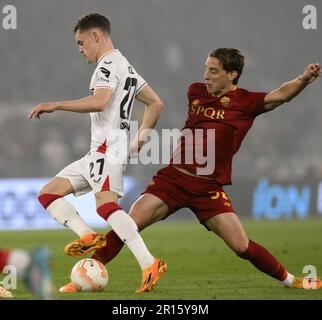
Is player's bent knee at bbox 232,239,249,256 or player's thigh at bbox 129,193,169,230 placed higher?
player's thigh at bbox 129,193,169,230

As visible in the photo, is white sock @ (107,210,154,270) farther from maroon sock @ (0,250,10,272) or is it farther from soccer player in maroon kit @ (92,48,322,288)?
maroon sock @ (0,250,10,272)

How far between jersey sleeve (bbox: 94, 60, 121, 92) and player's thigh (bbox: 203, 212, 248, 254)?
1.36m

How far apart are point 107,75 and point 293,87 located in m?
1.47

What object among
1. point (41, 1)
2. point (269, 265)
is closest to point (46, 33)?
point (41, 1)

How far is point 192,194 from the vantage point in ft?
24.1

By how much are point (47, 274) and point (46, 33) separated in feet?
70.9

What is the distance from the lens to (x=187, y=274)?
8820mm

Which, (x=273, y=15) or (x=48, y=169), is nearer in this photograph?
(x=48, y=169)

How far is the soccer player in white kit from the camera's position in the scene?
22.4ft

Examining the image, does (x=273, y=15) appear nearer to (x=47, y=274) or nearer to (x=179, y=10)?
(x=179, y=10)

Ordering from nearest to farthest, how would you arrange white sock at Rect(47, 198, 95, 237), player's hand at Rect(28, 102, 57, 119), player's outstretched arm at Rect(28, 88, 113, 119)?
player's hand at Rect(28, 102, 57, 119) < player's outstretched arm at Rect(28, 88, 113, 119) < white sock at Rect(47, 198, 95, 237)

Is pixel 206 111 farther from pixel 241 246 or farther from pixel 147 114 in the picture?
pixel 241 246

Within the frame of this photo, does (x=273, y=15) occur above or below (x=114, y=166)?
above

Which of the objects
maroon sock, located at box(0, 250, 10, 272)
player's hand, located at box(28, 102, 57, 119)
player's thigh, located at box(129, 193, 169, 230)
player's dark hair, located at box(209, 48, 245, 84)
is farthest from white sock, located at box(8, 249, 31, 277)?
player's dark hair, located at box(209, 48, 245, 84)
